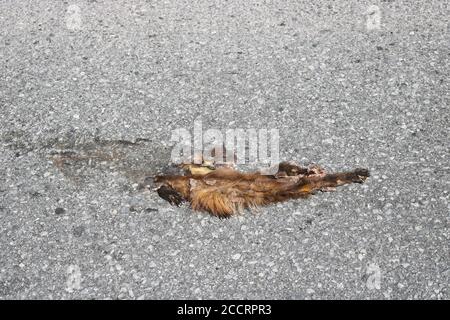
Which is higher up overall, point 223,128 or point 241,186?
point 223,128

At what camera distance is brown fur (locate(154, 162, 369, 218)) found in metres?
2.95

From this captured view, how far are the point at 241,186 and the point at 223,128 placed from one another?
496 millimetres

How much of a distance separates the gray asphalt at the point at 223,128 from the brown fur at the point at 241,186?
0.06m

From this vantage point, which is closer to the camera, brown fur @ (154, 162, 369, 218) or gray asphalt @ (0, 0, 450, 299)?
gray asphalt @ (0, 0, 450, 299)

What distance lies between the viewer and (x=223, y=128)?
11.1ft

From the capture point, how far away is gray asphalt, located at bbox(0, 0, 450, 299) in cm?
263

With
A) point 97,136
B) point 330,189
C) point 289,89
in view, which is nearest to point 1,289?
point 97,136

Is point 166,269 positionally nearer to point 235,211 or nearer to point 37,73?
point 235,211

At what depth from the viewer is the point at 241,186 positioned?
3.04m

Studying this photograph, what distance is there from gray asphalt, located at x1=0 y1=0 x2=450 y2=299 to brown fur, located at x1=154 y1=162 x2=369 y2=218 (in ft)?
0.21

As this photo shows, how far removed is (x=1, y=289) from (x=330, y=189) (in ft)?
5.67

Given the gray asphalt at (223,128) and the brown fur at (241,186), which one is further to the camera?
the brown fur at (241,186)

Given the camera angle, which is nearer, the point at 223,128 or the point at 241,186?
the point at 241,186

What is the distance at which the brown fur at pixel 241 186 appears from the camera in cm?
295
